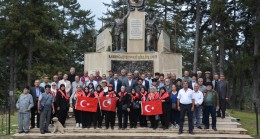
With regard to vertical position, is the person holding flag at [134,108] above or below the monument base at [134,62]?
below

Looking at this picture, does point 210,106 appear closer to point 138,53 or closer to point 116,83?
point 116,83

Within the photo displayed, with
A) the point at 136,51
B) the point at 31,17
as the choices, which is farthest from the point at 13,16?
the point at 136,51

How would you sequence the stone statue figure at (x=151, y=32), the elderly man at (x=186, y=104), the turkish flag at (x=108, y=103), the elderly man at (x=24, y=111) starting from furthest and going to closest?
the stone statue figure at (x=151, y=32)
the turkish flag at (x=108, y=103)
the elderly man at (x=24, y=111)
the elderly man at (x=186, y=104)

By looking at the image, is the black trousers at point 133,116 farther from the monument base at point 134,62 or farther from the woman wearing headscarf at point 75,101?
the monument base at point 134,62

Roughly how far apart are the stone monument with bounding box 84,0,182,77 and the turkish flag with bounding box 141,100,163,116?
6.63 meters

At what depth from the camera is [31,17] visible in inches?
1240

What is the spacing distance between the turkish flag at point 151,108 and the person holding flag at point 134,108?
22cm

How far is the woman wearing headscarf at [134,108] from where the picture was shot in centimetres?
1273

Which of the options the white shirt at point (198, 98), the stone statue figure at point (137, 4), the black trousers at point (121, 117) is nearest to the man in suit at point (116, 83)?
the black trousers at point (121, 117)

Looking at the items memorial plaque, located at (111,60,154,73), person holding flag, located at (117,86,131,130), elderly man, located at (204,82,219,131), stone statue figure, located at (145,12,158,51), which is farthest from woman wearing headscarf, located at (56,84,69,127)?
stone statue figure, located at (145,12,158,51)

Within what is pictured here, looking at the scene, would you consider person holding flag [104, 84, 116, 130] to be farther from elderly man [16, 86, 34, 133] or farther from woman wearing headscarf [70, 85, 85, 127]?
elderly man [16, 86, 34, 133]

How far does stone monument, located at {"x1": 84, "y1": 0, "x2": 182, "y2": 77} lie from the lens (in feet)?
63.8

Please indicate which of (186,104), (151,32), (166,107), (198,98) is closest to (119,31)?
(151,32)

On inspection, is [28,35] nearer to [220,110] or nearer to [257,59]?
[257,59]
